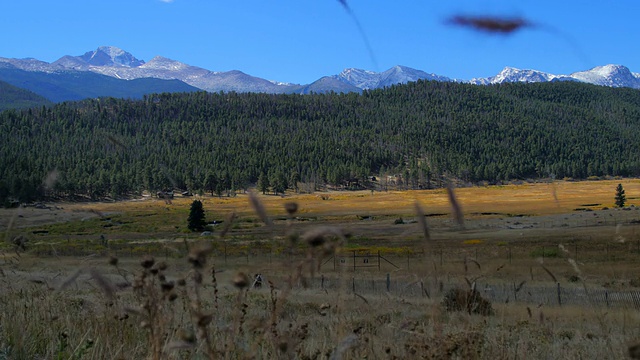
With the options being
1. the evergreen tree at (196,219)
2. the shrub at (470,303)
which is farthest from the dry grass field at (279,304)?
the evergreen tree at (196,219)

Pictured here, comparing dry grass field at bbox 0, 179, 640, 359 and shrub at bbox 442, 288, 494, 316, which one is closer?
dry grass field at bbox 0, 179, 640, 359

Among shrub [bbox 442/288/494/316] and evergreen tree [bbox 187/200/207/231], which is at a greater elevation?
shrub [bbox 442/288/494/316]

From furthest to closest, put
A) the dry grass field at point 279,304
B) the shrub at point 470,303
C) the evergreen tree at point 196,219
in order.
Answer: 1. the evergreen tree at point 196,219
2. the shrub at point 470,303
3. the dry grass field at point 279,304

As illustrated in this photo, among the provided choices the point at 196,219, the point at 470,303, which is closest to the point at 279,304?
the point at 470,303

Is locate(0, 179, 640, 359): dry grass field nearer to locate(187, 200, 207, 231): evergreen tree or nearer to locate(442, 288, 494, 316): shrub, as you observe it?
locate(442, 288, 494, 316): shrub

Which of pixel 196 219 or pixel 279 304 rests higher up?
pixel 279 304

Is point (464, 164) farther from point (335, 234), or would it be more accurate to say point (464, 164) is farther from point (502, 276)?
point (335, 234)

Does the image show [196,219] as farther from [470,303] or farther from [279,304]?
[279,304]

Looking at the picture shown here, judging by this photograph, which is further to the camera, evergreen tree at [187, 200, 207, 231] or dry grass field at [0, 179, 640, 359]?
evergreen tree at [187, 200, 207, 231]

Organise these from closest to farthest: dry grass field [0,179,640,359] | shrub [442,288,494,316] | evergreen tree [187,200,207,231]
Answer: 1. dry grass field [0,179,640,359]
2. shrub [442,288,494,316]
3. evergreen tree [187,200,207,231]

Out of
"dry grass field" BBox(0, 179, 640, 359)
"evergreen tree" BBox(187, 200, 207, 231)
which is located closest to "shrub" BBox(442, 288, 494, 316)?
"dry grass field" BBox(0, 179, 640, 359)

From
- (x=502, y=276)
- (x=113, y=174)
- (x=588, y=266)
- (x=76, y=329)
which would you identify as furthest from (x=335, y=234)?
(x=113, y=174)

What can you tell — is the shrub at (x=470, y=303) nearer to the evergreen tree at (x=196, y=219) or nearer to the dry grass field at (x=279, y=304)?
the dry grass field at (x=279, y=304)

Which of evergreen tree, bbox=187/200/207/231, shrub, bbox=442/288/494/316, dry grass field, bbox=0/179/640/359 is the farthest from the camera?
evergreen tree, bbox=187/200/207/231
